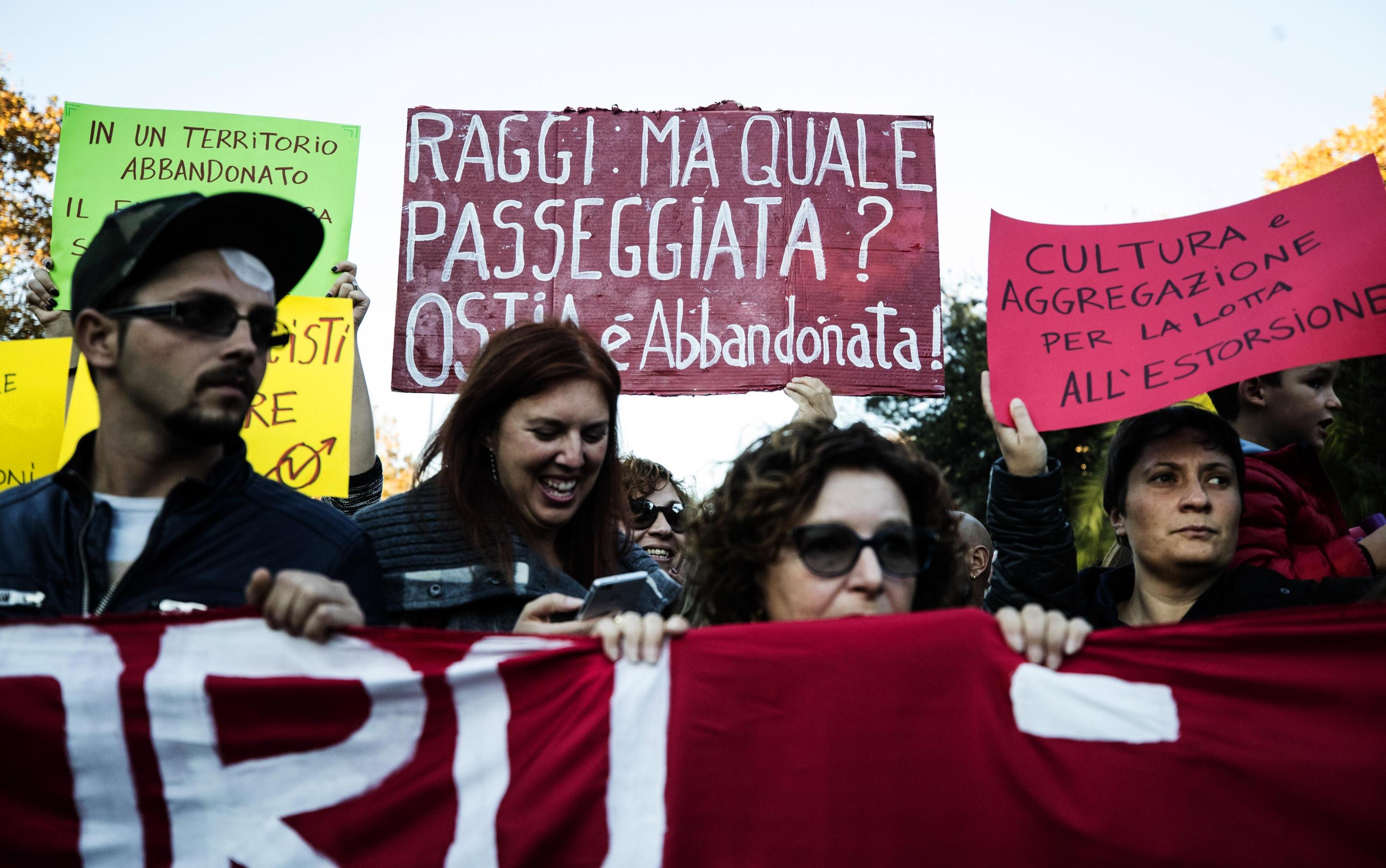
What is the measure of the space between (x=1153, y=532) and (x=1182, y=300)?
21.1 inches

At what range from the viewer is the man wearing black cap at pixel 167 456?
7.28 feet

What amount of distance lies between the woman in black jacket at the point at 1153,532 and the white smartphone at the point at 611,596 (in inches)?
31.9

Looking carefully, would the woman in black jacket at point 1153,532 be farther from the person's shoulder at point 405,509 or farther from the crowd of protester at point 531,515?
the person's shoulder at point 405,509

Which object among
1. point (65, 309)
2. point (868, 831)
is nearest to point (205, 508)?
point (868, 831)

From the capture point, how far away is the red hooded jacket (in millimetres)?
2842

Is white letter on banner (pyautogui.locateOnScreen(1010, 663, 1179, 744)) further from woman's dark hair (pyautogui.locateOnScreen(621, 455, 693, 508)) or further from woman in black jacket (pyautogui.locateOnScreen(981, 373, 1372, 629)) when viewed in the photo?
woman's dark hair (pyautogui.locateOnScreen(621, 455, 693, 508))

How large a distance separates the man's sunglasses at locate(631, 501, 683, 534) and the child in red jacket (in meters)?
1.77

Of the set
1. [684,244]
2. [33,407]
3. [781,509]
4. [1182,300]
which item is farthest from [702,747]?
[33,407]

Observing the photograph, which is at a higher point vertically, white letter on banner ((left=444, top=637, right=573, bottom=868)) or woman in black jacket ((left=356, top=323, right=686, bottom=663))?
woman in black jacket ((left=356, top=323, right=686, bottom=663))

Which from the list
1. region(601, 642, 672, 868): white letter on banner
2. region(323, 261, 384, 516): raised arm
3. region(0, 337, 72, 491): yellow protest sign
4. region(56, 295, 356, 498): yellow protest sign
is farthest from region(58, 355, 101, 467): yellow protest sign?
region(601, 642, 672, 868): white letter on banner

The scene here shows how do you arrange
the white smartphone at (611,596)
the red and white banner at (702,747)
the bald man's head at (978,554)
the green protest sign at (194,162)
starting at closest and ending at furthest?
the red and white banner at (702,747), the white smartphone at (611,596), the green protest sign at (194,162), the bald man's head at (978,554)

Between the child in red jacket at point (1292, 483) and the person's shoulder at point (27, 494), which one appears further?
the child in red jacket at point (1292, 483)

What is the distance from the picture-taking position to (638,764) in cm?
208

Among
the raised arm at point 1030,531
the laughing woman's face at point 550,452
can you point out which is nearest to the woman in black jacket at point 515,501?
the laughing woman's face at point 550,452
